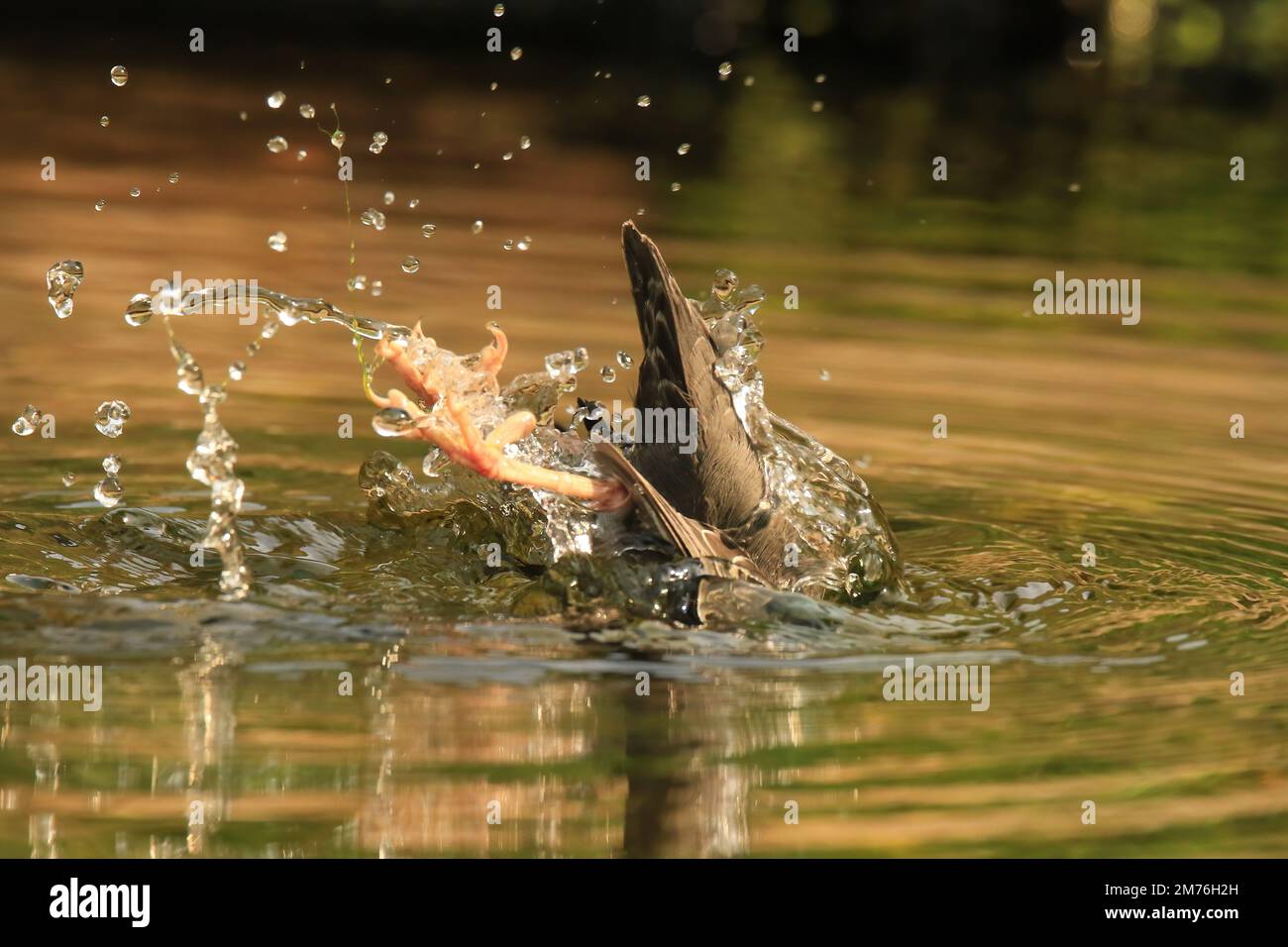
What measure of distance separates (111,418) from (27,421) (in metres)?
0.54

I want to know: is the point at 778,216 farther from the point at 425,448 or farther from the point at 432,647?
the point at 432,647

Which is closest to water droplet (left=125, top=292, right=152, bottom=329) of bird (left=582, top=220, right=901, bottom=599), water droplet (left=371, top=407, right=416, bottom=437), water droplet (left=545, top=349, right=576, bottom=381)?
water droplet (left=371, top=407, right=416, bottom=437)

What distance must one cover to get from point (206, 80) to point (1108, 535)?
12861 mm

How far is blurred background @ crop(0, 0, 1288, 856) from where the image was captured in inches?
159

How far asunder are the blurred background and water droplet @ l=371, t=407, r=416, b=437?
19.2 inches

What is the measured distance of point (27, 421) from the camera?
691cm

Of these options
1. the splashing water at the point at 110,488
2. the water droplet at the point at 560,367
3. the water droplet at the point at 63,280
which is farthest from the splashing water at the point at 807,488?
the water droplet at the point at 63,280

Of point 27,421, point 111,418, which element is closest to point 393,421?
point 111,418

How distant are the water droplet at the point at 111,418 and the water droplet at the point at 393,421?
158 cm

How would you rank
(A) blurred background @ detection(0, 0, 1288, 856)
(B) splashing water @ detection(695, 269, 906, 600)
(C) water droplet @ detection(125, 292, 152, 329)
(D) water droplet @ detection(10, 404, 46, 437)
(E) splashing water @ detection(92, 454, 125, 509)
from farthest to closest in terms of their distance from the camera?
1. (D) water droplet @ detection(10, 404, 46, 437)
2. (E) splashing water @ detection(92, 454, 125, 509)
3. (C) water droplet @ detection(125, 292, 152, 329)
4. (B) splashing water @ detection(695, 269, 906, 600)
5. (A) blurred background @ detection(0, 0, 1288, 856)

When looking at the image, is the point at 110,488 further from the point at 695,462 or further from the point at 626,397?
the point at 626,397

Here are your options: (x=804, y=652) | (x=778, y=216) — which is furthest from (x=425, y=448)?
(x=778, y=216)

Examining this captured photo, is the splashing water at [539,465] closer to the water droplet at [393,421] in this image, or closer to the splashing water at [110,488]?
the water droplet at [393,421]

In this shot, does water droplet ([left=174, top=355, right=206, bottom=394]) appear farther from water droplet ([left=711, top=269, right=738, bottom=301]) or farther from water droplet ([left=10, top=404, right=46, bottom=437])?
water droplet ([left=10, top=404, right=46, bottom=437])
